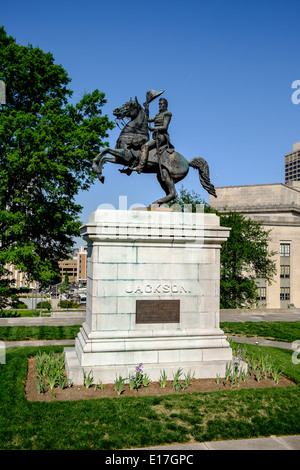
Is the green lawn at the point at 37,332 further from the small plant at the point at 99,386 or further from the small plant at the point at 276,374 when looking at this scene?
the small plant at the point at 276,374

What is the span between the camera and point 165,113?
11.2 metres

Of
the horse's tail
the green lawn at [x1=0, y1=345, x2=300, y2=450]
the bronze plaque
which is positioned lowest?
the green lawn at [x1=0, y1=345, x2=300, y2=450]

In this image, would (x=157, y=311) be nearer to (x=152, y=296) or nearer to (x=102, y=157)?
(x=152, y=296)

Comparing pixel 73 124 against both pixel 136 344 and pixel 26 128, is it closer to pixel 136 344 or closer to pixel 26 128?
pixel 26 128

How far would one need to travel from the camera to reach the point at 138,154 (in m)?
11.2

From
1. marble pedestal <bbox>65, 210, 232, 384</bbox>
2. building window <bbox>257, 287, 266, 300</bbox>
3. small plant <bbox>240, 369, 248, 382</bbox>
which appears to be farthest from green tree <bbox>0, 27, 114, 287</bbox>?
building window <bbox>257, 287, 266, 300</bbox>

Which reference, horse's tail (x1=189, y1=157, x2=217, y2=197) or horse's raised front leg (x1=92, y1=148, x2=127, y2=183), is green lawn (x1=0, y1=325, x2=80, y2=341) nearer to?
horse's raised front leg (x1=92, y1=148, x2=127, y2=183)

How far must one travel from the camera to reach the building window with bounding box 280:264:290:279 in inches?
1773

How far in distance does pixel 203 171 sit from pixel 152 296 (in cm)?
403

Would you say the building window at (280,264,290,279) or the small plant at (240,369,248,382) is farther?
the building window at (280,264,290,279)

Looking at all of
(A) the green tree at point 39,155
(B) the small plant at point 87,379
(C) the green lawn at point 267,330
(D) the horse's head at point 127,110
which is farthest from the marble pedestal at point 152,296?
(A) the green tree at point 39,155

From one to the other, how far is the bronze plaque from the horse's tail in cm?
352

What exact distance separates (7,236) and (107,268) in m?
13.3
